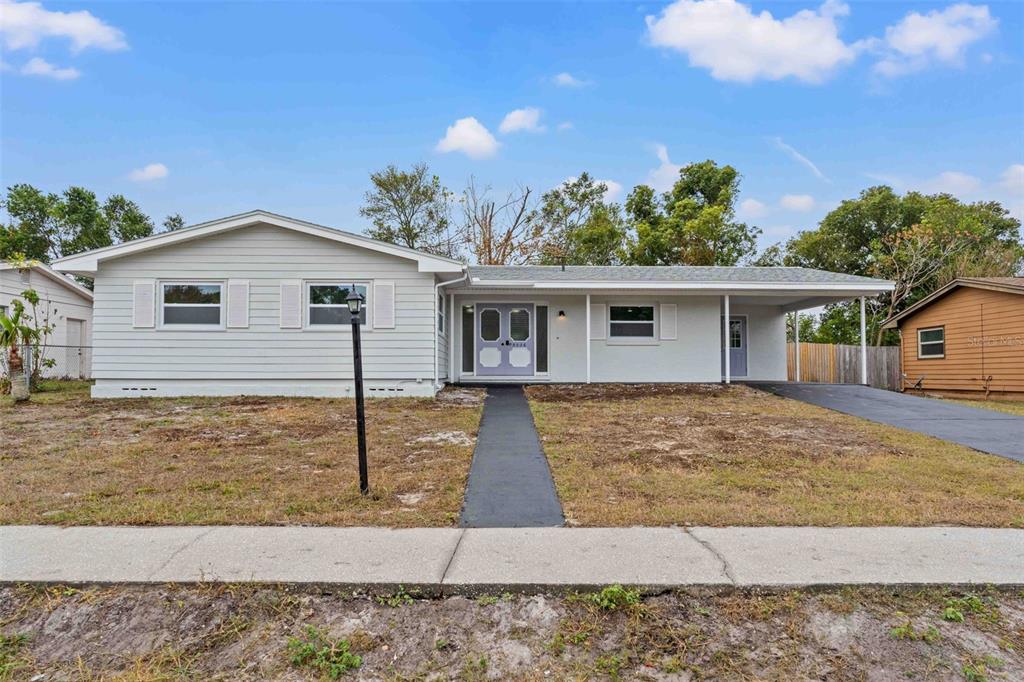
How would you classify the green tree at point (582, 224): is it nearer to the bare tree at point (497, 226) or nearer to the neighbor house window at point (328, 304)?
the bare tree at point (497, 226)

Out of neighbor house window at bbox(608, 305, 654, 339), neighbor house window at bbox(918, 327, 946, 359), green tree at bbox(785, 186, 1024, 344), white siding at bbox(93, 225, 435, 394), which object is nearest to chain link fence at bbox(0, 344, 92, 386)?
white siding at bbox(93, 225, 435, 394)

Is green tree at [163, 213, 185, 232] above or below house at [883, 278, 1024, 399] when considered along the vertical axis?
above

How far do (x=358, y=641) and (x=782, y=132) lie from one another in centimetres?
1971

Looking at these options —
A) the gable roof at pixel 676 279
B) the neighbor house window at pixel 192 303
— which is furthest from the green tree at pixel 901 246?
the neighbor house window at pixel 192 303

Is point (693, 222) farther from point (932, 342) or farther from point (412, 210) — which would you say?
point (412, 210)

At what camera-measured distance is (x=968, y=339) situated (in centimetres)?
1650

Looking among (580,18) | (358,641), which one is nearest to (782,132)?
Result: (580,18)

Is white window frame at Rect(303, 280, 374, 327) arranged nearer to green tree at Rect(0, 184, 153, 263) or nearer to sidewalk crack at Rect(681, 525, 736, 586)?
sidewalk crack at Rect(681, 525, 736, 586)

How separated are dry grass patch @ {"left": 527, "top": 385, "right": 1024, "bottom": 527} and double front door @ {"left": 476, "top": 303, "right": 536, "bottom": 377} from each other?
440cm

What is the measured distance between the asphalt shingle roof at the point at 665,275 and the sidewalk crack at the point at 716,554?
31.9 ft

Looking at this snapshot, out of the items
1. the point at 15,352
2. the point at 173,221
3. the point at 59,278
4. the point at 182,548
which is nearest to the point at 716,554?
the point at 182,548

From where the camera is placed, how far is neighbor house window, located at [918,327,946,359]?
1760cm

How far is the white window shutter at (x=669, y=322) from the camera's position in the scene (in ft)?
48.4

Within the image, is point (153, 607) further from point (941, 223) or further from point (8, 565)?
point (941, 223)
